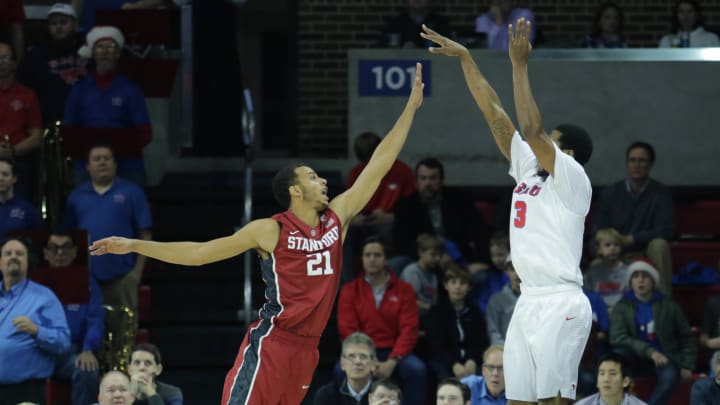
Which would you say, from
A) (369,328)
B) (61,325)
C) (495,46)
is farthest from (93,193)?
(495,46)

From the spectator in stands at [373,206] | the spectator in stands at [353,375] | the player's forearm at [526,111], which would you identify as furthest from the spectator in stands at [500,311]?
the player's forearm at [526,111]

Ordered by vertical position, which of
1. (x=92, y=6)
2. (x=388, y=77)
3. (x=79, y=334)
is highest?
(x=92, y=6)

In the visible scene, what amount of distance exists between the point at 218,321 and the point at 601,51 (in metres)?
4.40

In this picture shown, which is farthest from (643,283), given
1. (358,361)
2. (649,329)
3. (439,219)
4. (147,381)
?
(147,381)

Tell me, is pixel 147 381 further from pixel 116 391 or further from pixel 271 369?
pixel 271 369

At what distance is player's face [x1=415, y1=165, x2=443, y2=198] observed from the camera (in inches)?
Answer: 478

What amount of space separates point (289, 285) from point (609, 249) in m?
4.44

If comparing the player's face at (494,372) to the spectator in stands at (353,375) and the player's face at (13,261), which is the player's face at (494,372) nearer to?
the spectator in stands at (353,375)

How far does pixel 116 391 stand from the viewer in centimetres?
989

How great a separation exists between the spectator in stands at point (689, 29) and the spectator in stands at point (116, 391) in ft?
21.0

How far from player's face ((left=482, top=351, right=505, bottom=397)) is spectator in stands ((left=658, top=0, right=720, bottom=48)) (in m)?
4.69

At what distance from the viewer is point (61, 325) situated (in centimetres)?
1058

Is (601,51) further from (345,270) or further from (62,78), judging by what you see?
(62,78)

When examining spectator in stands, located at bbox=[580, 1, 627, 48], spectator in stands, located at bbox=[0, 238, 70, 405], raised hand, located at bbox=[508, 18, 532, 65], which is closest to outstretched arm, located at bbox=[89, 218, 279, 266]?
raised hand, located at bbox=[508, 18, 532, 65]
